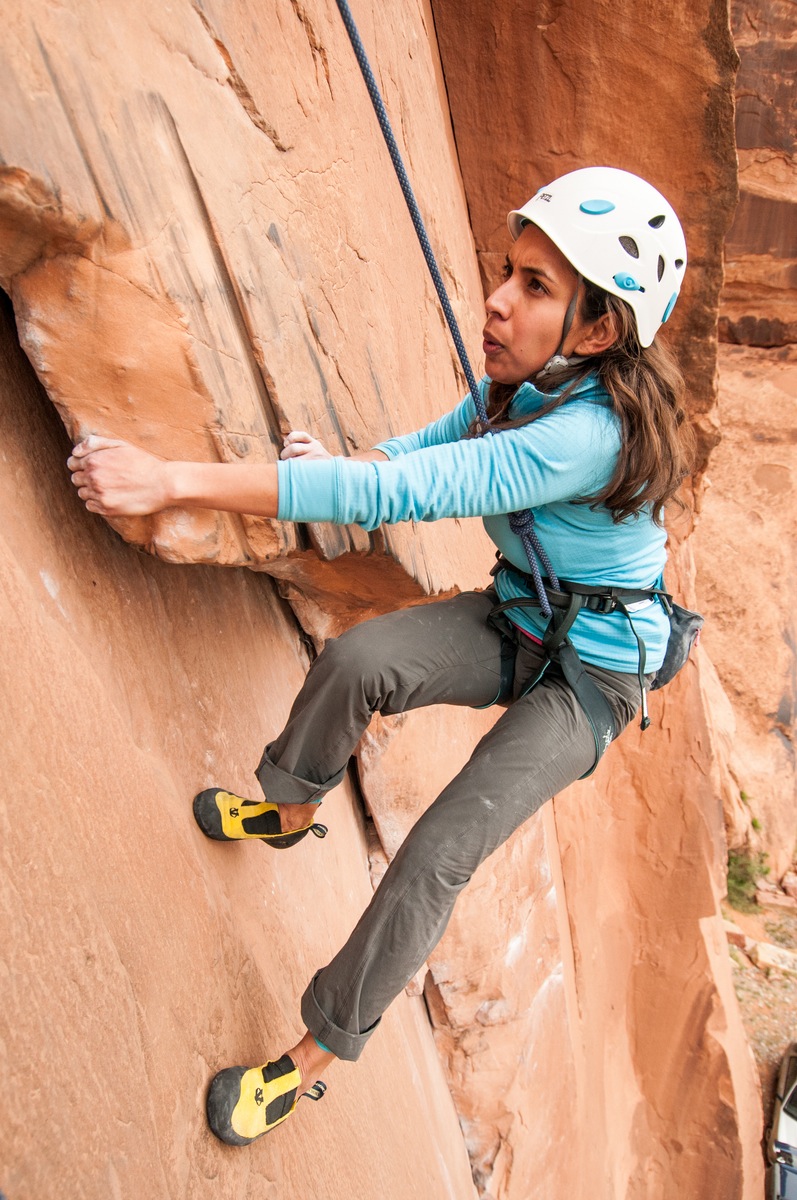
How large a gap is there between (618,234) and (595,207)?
0.24 ft

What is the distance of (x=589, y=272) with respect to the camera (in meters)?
1.66

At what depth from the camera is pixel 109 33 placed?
4.27ft

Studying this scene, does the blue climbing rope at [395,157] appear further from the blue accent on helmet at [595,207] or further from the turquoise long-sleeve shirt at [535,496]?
the blue accent on helmet at [595,207]

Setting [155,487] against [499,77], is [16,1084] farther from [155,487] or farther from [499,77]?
[499,77]

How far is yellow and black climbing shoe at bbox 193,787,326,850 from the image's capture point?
184 cm

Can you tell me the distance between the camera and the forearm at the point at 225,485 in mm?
1411

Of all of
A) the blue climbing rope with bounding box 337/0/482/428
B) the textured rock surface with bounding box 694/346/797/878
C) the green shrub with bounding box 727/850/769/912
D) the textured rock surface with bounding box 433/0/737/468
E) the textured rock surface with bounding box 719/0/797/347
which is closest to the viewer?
the blue climbing rope with bounding box 337/0/482/428

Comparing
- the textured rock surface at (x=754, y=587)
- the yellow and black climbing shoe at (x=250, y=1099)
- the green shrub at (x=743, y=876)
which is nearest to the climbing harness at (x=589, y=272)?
the yellow and black climbing shoe at (x=250, y=1099)

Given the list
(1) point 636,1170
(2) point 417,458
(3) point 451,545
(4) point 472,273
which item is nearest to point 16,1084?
(2) point 417,458

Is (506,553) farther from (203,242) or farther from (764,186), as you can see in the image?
(764,186)

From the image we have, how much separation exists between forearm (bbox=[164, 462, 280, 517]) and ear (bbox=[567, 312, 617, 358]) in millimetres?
700

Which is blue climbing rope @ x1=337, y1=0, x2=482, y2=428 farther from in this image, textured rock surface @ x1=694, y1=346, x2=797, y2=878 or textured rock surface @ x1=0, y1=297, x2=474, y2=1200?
textured rock surface @ x1=694, y1=346, x2=797, y2=878

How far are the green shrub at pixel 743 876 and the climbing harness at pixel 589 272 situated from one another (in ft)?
20.7

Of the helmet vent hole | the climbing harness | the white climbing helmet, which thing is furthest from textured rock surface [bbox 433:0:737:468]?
the helmet vent hole
